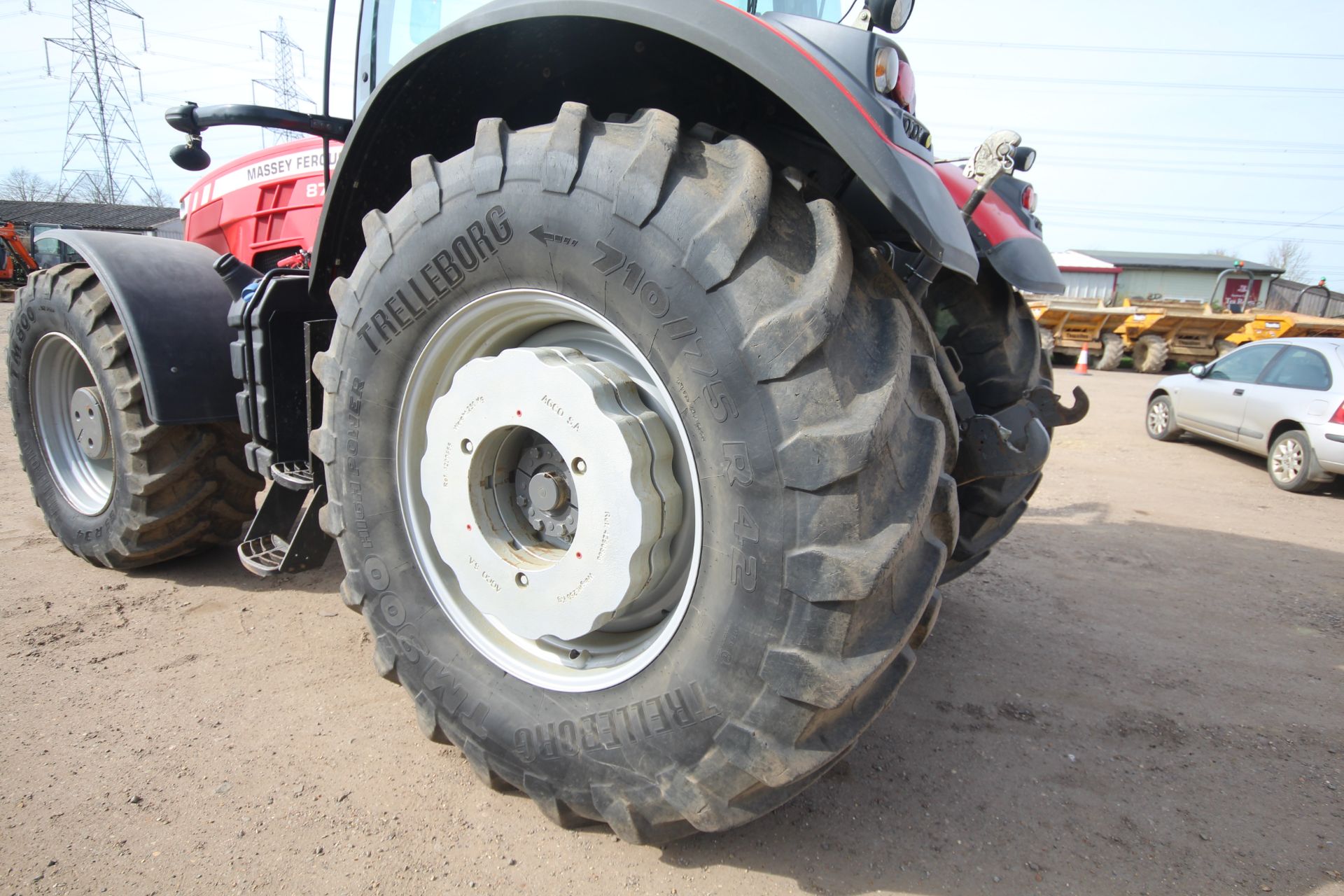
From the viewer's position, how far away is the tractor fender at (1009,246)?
226 cm

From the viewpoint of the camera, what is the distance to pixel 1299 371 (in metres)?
7.27

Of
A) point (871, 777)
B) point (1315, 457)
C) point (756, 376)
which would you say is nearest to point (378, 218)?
point (756, 376)

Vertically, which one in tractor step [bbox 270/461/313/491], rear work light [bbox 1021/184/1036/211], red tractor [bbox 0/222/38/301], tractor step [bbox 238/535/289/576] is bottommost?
red tractor [bbox 0/222/38/301]

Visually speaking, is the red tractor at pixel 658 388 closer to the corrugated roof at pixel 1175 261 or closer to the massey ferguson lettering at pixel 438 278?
the massey ferguson lettering at pixel 438 278

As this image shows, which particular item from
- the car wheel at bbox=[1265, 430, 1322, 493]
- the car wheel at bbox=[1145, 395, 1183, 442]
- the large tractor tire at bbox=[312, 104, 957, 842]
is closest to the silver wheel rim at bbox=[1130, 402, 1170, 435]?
the car wheel at bbox=[1145, 395, 1183, 442]

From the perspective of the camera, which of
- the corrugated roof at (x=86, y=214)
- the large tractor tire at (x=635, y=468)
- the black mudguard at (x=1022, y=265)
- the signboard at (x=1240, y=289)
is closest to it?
the large tractor tire at (x=635, y=468)

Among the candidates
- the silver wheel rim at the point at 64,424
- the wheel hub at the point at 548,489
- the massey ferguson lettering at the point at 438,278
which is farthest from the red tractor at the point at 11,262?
the wheel hub at the point at 548,489

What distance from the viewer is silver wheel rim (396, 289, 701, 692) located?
5.27 ft

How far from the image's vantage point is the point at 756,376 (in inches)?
52.9

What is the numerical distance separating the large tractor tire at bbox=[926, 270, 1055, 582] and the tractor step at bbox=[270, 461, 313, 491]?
85.5 inches

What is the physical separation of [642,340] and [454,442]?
22.3 inches

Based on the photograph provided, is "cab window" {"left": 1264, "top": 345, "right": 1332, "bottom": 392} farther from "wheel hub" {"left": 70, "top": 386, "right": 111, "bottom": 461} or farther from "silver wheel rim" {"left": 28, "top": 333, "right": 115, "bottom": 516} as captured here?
"silver wheel rim" {"left": 28, "top": 333, "right": 115, "bottom": 516}

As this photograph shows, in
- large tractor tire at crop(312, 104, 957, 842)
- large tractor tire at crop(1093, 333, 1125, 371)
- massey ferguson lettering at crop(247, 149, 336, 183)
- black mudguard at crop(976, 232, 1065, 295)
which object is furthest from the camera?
large tractor tire at crop(1093, 333, 1125, 371)

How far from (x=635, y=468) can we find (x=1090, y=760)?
1713 mm
